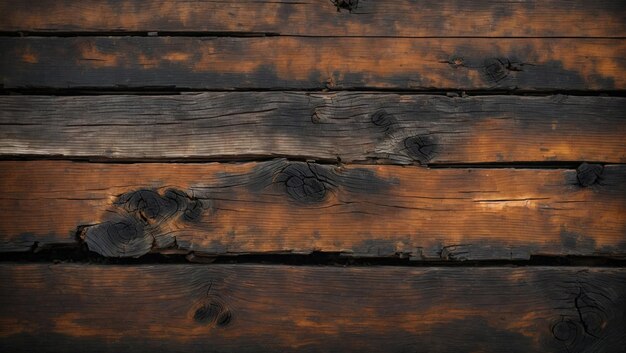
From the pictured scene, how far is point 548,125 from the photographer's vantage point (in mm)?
1589

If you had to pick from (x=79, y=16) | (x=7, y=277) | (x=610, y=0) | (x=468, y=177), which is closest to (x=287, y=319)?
(x=468, y=177)

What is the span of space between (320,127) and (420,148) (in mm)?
323

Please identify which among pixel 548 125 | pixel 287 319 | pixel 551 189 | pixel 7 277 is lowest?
pixel 287 319

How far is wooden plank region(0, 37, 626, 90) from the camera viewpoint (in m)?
1.59

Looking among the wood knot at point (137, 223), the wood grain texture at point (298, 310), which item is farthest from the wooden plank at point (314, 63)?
the wood grain texture at point (298, 310)

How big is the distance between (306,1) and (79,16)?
731mm

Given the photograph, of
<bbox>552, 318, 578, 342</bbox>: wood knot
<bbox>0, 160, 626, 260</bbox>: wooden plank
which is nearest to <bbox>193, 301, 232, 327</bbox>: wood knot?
<bbox>0, 160, 626, 260</bbox>: wooden plank

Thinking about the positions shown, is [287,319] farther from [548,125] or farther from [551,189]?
[548,125]

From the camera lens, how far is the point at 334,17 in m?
1.62

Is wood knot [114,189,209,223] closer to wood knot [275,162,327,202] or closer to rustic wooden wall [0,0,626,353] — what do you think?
rustic wooden wall [0,0,626,353]

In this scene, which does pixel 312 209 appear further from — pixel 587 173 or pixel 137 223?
pixel 587 173

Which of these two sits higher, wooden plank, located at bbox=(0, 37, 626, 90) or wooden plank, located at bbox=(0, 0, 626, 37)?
wooden plank, located at bbox=(0, 0, 626, 37)

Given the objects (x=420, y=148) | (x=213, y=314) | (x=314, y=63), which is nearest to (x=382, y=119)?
(x=420, y=148)

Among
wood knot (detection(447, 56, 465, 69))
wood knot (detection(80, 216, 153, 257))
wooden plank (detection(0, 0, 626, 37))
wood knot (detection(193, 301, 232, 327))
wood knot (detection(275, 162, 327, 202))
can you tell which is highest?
wooden plank (detection(0, 0, 626, 37))
